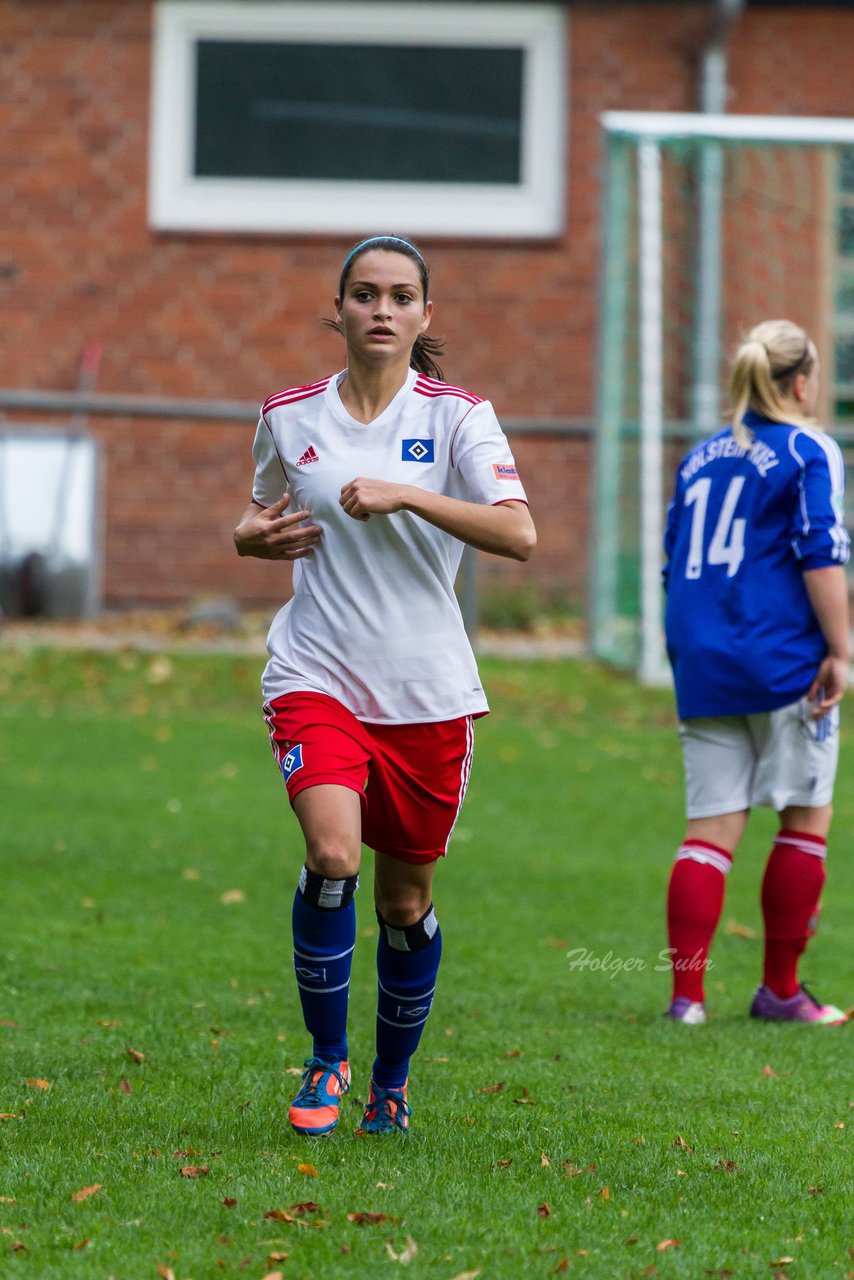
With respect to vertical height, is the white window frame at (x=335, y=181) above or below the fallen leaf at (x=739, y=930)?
above

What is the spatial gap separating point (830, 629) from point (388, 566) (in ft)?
5.87

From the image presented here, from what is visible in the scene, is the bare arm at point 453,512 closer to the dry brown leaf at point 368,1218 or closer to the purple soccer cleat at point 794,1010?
the dry brown leaf at point 368,1218

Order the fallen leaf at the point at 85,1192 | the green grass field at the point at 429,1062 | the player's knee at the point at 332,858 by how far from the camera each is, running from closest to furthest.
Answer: the green grass field at the point at 429,1062 → the fallen leaf at the point at 85,1192 → the player's knee at the point at 332,858

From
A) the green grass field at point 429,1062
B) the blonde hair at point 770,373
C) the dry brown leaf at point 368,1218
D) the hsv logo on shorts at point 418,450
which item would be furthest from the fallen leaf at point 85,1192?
the blonde hair at point 770,373

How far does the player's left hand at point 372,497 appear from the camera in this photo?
12.5 ft

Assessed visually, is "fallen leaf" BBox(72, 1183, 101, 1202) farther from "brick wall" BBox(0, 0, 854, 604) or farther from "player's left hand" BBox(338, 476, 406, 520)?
"brick wall" BBox(0, 0, 854, 604)

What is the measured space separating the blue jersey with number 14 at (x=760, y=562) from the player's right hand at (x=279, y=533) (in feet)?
5.79

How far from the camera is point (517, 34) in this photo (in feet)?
50.6

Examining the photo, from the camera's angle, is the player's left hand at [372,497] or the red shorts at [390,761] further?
the red shorts at [390,761]

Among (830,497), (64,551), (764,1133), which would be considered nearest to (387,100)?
(64,551)

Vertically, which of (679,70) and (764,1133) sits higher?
(679,70)

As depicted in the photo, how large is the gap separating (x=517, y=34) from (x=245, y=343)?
3312 mm

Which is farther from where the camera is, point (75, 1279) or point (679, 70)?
point (679, 70)

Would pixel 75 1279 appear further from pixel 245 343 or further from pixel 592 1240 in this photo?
pixel 245 343
